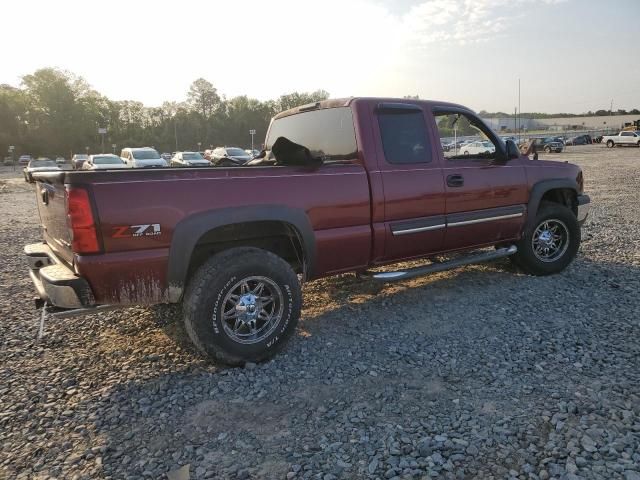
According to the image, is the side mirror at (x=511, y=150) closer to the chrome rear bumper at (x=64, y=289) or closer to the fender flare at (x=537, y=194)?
the fender flare at (x=537, y=194)

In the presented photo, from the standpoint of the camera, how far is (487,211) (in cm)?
499

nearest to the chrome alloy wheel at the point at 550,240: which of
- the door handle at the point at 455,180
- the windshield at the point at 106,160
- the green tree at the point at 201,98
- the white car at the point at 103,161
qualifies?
the door handle at the point at 455,180

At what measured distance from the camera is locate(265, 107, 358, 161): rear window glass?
434cm

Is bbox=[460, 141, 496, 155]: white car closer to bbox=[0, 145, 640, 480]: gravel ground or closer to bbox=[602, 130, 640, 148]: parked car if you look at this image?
bbox=[0, 145, 640, 480]: gravel ground

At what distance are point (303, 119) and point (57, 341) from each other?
3.13m

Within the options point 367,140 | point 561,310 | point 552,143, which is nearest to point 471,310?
point 561,310

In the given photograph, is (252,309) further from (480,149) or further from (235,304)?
(480,149)

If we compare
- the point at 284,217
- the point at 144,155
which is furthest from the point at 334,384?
the point at 144,155

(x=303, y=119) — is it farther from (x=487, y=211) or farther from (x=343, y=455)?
(x=343, y=455)

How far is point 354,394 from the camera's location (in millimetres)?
3188

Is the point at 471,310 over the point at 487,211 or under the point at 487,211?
under

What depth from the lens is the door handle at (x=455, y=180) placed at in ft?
15.3

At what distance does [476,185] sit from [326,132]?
165 centimetres

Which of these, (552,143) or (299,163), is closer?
(299,163)
